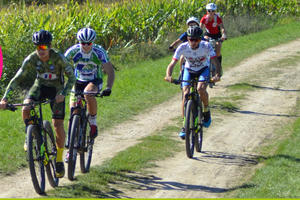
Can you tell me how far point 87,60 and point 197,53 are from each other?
2.44 m

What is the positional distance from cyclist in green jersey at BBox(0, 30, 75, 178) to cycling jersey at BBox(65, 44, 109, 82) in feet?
2.71

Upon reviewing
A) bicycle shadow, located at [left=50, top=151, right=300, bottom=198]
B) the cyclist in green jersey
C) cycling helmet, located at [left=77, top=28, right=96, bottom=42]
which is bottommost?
bicycle shadow, located at [left=50, top=151, right=300, bottom=198]

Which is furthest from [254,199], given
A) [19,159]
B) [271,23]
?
[271,23]

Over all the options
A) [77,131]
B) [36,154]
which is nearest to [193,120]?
[77,131]

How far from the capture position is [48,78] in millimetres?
8367

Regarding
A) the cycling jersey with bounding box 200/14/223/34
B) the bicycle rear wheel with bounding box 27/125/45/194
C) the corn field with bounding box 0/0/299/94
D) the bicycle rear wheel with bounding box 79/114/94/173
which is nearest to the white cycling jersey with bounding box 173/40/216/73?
the bicycle rear wheel with bounding box 79/114/94/173

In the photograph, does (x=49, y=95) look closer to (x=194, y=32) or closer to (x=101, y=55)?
(x=101, y=55)

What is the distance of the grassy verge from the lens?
10852mm

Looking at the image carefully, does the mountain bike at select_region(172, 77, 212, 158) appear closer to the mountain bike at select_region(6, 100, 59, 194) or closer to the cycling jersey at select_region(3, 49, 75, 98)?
the cycling jersey at select_region(3, 49, 75, 98)

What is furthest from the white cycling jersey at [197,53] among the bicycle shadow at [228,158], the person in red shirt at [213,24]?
the person in red shirt at [213,24]

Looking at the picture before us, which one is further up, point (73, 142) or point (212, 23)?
point (212, 23)

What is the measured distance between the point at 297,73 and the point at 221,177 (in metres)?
11.0

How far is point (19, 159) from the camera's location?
10.2 m

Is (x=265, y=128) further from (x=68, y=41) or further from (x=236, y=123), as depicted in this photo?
(x=68, y=41)
